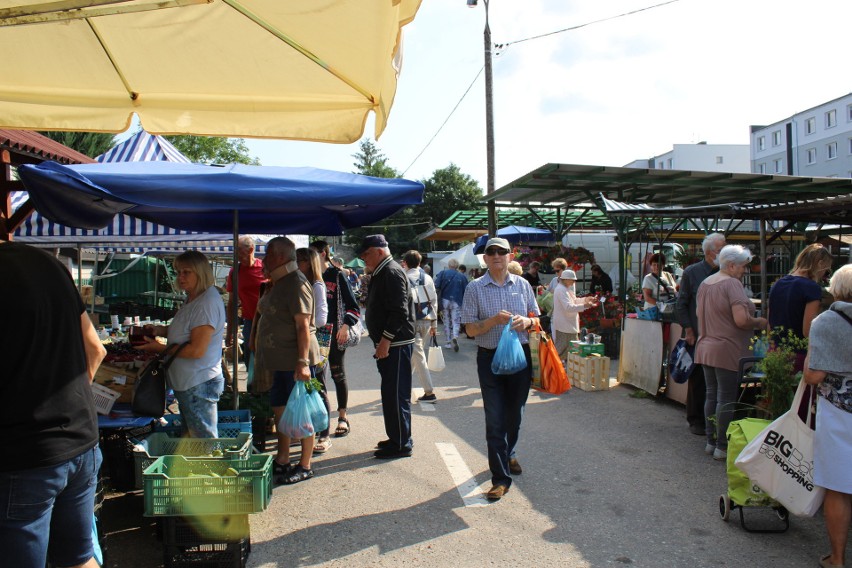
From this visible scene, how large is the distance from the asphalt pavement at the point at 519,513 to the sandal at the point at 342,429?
0.10 m

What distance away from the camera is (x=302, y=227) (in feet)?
20.5

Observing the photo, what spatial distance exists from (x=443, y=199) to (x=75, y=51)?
46.6 m

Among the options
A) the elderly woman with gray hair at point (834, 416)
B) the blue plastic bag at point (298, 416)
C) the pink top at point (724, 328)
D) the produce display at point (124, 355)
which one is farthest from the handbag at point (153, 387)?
the pink top at point (724, 328)

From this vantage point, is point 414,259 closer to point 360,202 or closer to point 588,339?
point 588,339

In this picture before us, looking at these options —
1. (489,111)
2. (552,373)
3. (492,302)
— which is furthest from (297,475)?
(489,111)

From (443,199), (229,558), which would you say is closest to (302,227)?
(229,558)

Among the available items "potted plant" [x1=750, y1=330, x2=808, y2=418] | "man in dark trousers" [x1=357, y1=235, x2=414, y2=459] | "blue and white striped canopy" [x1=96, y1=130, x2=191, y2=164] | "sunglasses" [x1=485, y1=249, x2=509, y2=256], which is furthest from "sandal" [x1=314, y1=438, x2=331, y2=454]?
"blue and white striped canopy" [x1=96, y1=130, x2=191, y2=164]

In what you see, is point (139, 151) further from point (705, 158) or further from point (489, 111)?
point (705, 158)

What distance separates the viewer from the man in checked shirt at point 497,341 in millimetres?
4652

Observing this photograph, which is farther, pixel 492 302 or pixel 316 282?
pixel 316 282

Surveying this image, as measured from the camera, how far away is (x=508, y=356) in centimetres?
455

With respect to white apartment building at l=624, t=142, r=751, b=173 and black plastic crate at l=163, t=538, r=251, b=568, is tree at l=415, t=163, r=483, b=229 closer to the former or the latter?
white apartment building at l=624, t=142, r=751, b=173

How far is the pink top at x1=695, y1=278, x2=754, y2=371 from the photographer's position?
5289mm

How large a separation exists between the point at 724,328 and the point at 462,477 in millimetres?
2683
